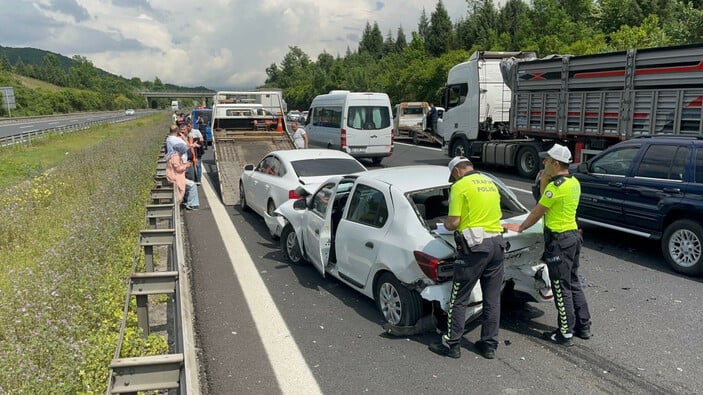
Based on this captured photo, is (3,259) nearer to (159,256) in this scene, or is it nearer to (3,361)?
(159,256)

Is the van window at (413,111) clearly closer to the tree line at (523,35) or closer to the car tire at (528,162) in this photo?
the tree line at (523,35)

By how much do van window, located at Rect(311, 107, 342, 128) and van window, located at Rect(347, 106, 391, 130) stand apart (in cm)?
Answer: 51

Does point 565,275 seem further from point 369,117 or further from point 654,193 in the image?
point 369,117

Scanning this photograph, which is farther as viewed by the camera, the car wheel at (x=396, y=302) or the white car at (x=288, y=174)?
the white car at (x=288, y=174)

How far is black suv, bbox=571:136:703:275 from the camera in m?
6.67

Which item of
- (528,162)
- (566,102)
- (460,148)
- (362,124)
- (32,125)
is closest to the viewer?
(566,102)

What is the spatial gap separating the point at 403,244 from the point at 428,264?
381 mm

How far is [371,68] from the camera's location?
67.4 meters

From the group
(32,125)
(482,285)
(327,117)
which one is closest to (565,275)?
(482,285)

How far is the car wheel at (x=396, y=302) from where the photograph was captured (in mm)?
4941

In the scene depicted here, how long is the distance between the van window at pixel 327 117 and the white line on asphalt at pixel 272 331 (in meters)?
10.8

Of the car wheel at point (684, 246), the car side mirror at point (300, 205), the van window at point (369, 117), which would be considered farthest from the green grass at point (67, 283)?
the van window at point (369, 117)

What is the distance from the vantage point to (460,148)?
1844 centimetres

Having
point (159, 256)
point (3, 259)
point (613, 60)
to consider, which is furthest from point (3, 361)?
point (613, 60)
